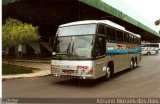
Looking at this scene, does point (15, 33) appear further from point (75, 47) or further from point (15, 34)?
point (75, 47)

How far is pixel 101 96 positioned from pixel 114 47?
549 cm

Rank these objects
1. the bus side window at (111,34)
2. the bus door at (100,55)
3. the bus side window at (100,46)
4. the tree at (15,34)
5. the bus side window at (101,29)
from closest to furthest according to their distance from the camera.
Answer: the bus door at (100,55)
the bus side window at (100,46)
the bus side window at (101,29)
the bus side window at (111,34)
the tree at (15,34)

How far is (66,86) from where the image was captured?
1264cm

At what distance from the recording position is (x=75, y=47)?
41.5 feet

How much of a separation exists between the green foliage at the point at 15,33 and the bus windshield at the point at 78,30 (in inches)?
212

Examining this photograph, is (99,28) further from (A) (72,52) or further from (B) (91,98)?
(B) (91,98)

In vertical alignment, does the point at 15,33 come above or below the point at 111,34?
above

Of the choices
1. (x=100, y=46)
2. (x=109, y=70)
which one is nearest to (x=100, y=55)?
(x=100, y=46)

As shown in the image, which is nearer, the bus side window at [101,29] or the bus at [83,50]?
the bus at [83,50]

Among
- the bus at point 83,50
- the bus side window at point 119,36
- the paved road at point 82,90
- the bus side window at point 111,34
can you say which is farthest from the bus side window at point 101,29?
the bus side window at point 119,36

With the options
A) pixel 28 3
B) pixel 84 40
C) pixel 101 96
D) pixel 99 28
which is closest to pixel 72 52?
pixel 84 40

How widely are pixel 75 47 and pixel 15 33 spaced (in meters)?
6.69

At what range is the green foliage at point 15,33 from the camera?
58.4 ft

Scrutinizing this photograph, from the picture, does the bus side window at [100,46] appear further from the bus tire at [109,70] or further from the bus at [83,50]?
the bus tire at [109,70]
